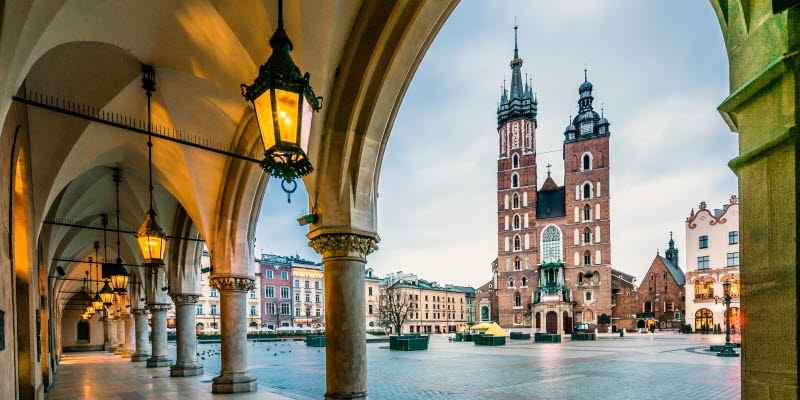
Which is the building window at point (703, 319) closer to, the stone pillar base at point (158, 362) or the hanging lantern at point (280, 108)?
the stone pillar base at point (158, 362)

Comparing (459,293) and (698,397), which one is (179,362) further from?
(459,293)

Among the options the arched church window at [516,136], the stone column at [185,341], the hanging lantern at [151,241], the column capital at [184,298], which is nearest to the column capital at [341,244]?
the hanging lantern at [151,241]

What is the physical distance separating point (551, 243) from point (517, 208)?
241 inches

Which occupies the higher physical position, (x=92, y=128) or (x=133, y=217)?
(x=92, y=128)

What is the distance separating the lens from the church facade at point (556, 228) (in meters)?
52.9

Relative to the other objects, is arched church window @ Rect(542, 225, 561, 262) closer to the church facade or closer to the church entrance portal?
the church facade

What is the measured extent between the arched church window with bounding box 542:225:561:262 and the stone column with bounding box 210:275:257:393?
51.0m

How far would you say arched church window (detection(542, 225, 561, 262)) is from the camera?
2238 inches

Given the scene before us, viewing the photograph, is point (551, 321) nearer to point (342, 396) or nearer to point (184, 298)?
point (184, 298)

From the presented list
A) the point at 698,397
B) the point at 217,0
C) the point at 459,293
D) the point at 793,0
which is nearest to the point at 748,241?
the point at 793,0

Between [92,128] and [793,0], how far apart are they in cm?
1152

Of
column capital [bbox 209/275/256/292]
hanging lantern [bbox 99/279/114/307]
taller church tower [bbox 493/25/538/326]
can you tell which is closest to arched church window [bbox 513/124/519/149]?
taller church tower [bbox 493/25/538/326]

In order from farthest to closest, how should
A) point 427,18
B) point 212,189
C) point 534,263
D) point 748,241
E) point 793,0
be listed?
point 534,263
point 212,189
point 427,18
point 748,241
point 793,0

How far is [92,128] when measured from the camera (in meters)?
9.88
